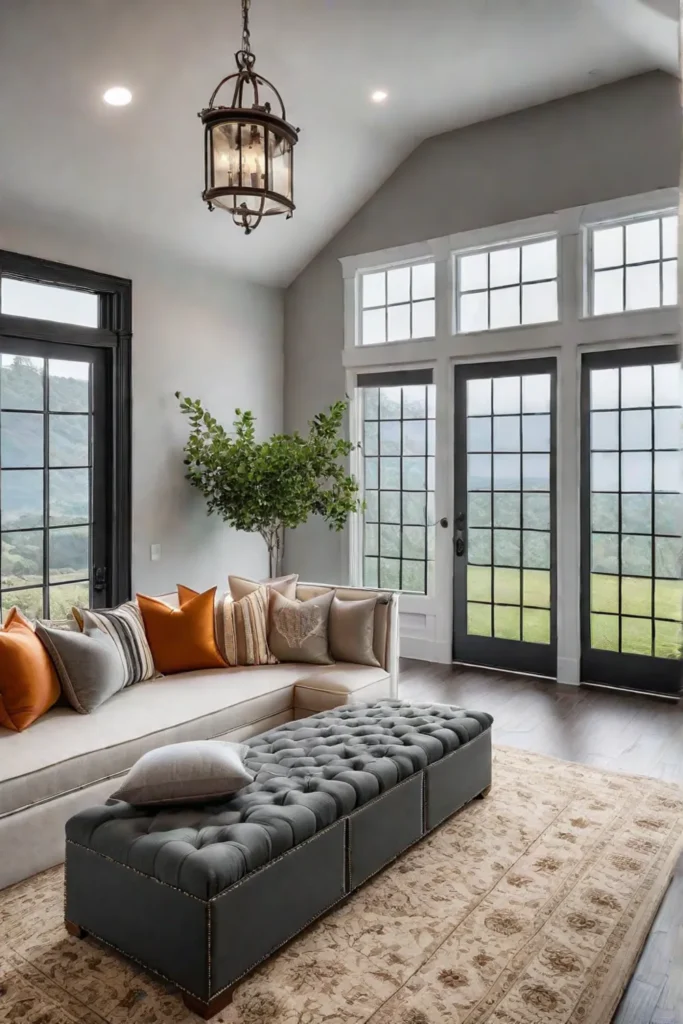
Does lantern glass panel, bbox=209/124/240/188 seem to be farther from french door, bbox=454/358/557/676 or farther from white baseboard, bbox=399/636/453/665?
white baseboard, bbox=399/636/453/665

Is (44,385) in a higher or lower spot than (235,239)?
Result: lower

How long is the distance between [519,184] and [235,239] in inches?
82.1

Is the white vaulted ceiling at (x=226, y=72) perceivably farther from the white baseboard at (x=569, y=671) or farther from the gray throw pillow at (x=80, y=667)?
the white baseboard at (x=569, y=671)

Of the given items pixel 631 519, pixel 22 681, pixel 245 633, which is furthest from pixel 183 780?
pixel 631 519

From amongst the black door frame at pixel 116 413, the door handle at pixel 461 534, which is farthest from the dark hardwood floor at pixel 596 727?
the black door frame at pixel 116 413

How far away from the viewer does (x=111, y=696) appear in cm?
350

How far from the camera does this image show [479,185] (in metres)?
5.66

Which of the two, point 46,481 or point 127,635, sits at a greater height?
point 46,481

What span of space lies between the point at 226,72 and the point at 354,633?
3.32 meters

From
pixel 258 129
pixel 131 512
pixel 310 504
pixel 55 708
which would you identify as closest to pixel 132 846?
pixel 55 708

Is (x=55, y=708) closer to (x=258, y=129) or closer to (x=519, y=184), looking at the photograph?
(x=258, y=129)

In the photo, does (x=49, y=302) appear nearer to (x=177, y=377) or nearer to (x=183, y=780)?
(x=177, y=377)

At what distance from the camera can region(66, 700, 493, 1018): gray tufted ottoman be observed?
6.84 feet

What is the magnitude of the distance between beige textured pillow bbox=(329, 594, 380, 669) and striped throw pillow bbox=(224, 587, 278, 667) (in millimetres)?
355
